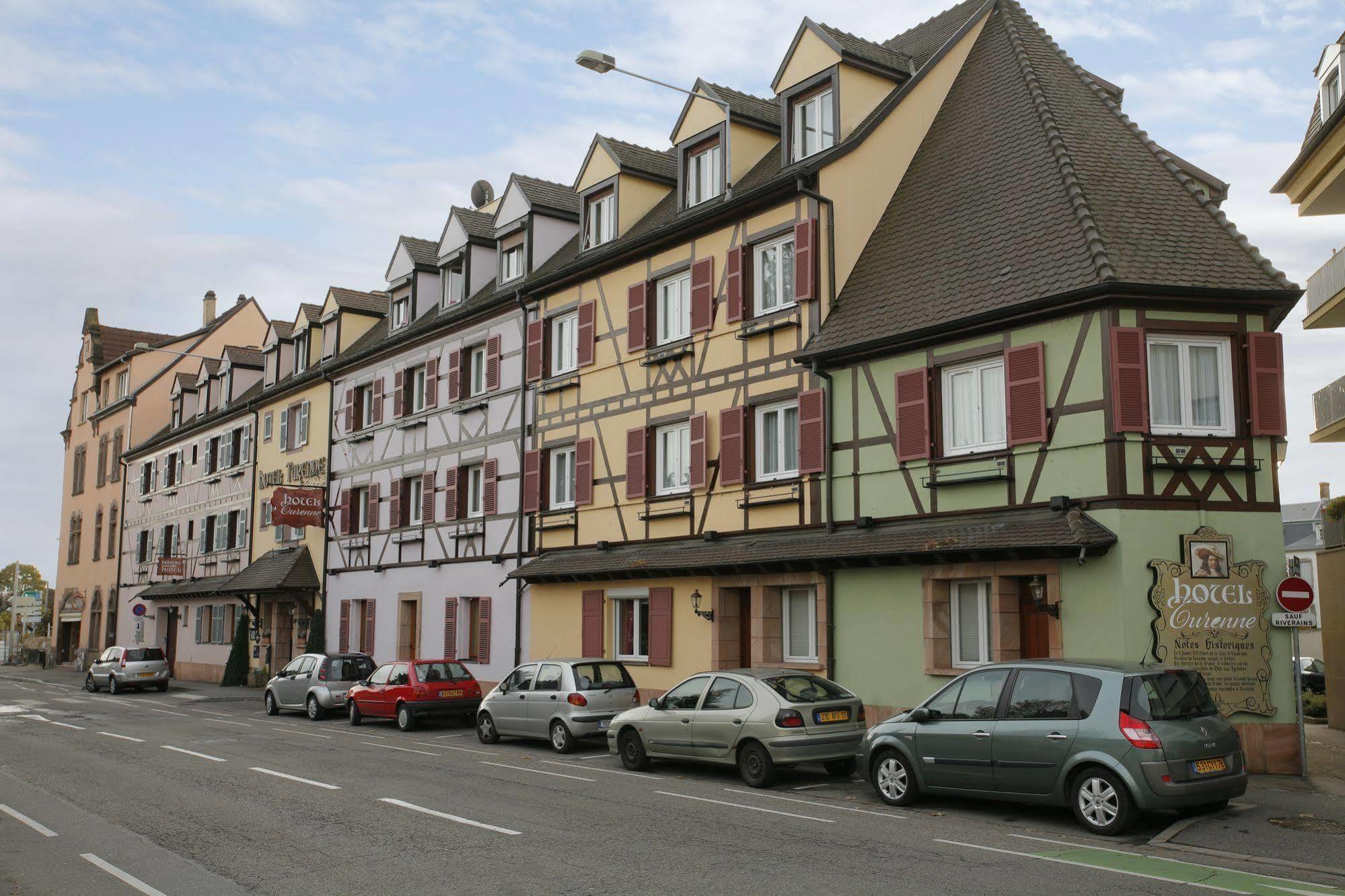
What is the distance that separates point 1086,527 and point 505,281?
1785 cm

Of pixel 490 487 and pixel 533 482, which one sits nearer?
pixel 533 482

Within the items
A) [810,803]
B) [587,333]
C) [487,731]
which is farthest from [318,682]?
[810,803]

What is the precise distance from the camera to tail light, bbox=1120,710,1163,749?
1047cm

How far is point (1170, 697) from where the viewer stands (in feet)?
36.0

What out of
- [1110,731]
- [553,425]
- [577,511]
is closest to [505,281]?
[553,425]

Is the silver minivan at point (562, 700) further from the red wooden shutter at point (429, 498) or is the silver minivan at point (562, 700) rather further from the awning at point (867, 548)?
the red wooden shutter at point (429, 498)

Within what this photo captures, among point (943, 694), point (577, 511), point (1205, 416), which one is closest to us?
point (943, 694)

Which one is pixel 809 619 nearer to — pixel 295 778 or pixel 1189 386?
pixel 1189 386

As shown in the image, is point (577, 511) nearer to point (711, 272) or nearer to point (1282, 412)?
point (711, 272)

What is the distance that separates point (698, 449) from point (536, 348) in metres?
6.72

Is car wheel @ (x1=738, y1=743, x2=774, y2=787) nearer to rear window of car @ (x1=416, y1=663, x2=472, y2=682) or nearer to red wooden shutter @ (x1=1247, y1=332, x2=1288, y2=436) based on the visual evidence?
red wooden shutter @ (x1=1247, y1=332, x2=1288, y2=436)

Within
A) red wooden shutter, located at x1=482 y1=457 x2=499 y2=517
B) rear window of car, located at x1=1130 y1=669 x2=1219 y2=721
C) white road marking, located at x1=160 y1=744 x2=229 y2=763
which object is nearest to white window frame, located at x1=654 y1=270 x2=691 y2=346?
red wooden shutter, located at x1=482 y1=457 x2=499 y2=517

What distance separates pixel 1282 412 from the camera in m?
15.5

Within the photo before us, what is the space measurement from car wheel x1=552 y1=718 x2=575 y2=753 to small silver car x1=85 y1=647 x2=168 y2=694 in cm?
2475
